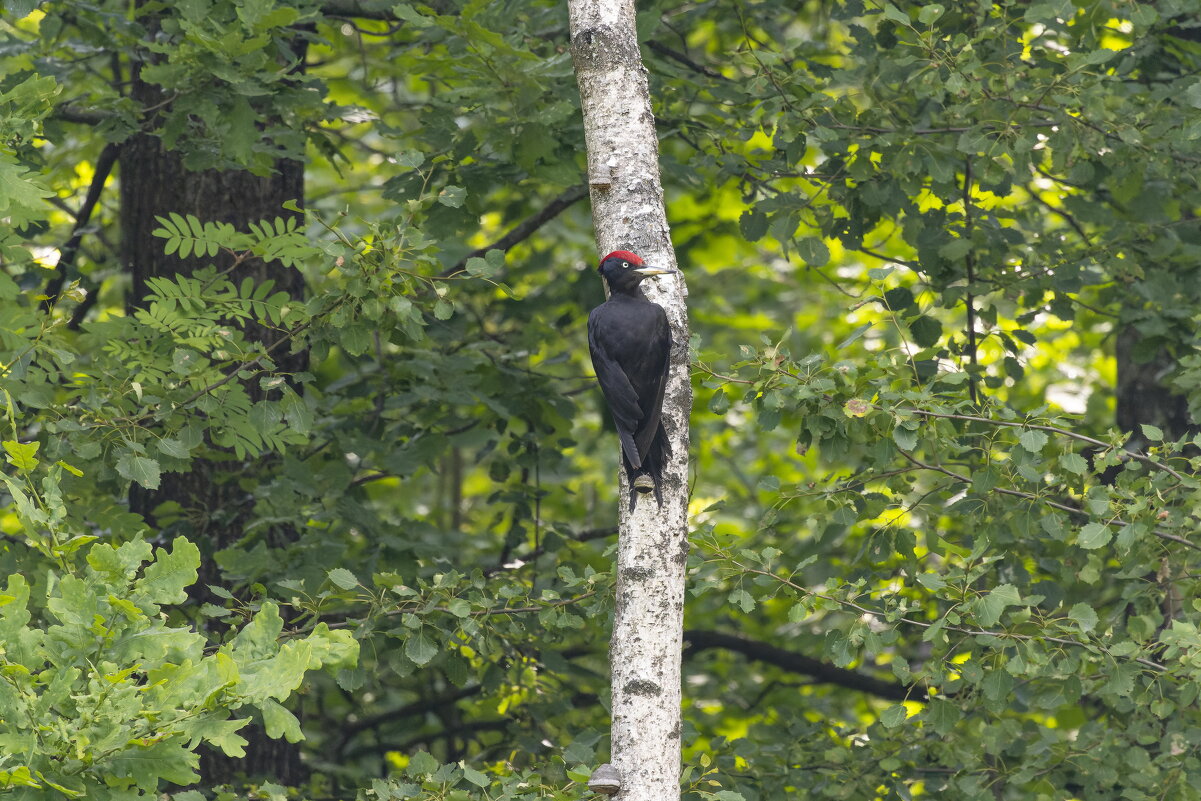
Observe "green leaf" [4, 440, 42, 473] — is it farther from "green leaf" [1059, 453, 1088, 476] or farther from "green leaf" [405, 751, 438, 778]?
"green leaf" [1059, 453, 1088, 476]

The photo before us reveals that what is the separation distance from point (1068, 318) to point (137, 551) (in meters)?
4.01

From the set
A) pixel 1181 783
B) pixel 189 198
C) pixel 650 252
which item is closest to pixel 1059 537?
pixel 1181 783

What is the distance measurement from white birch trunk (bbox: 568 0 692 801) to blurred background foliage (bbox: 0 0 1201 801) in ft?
1.75

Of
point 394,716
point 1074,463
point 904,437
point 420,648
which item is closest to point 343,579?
point 420,648

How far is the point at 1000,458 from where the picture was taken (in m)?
4.36

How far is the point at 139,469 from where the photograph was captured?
391 centimetres

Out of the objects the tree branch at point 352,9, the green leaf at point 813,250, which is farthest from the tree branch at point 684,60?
the tree branch at point 352,9

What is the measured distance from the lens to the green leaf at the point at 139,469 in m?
3.87

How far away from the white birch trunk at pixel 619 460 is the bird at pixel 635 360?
3 cm

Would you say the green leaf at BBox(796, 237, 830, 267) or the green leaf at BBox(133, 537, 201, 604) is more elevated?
the green leaf at BBox(796, 237, 830, 267)

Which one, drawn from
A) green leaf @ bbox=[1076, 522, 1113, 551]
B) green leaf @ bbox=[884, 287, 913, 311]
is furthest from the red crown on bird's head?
green leaf @ bbox=[884, 287, 913, 311]

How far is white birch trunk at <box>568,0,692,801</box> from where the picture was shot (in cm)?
302

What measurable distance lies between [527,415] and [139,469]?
2410 millimetres

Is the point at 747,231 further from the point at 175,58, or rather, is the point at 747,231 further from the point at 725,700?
the point at 725,700
